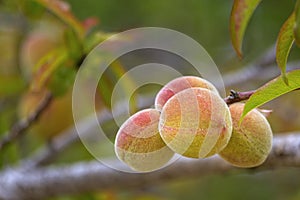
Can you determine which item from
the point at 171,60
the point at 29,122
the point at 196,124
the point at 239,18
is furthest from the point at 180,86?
the point at 171,60

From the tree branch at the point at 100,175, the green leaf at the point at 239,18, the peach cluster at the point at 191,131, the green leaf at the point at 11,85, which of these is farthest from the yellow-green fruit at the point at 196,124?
the green leaf at the point at 11,85

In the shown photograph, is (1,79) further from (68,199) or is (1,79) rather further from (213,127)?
(213,127)

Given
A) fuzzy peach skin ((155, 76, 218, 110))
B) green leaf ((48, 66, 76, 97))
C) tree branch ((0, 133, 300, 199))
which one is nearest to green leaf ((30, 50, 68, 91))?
green leaf ((48, 66, 76, 97))

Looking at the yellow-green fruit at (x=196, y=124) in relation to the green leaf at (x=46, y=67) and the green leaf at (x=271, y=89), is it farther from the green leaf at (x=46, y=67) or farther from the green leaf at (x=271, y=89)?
the green leaf at (x=46, y=67)

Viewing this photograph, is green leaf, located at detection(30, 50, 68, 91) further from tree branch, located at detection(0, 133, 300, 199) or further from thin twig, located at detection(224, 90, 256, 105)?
thin twig, located at detection(224, 90, 256, 105)

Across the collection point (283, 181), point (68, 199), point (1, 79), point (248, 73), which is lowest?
point (283, 181)

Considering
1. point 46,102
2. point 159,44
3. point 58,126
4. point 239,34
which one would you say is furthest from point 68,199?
point 239,34
